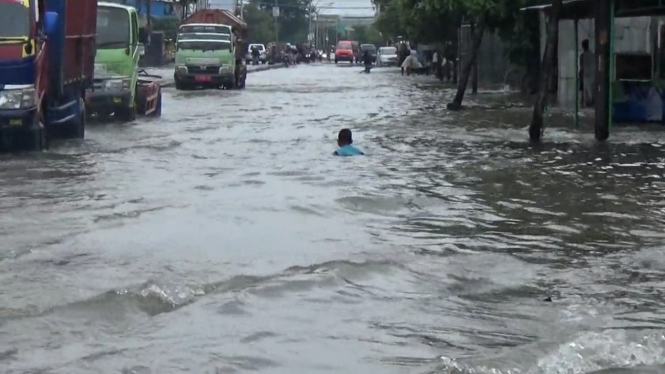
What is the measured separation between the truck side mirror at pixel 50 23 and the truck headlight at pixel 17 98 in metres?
1.33

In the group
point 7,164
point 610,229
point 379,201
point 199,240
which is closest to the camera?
point 199,240

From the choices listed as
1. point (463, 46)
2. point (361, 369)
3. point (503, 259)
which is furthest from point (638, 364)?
→ point (463, 46)

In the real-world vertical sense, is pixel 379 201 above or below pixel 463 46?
below

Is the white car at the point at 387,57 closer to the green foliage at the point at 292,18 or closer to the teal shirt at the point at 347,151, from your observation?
the green foliage at the point at 292,18

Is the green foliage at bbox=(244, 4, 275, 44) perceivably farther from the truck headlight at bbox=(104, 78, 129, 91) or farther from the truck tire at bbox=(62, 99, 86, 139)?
the truck tire at bbox=(62, 99, 86, 139)

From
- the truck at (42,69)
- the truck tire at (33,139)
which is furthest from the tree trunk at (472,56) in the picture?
the truck tire at (33,139)

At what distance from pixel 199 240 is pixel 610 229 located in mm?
3643

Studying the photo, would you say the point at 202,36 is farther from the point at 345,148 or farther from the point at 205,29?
the point at 345,148

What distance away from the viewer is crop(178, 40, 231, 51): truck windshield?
127ft

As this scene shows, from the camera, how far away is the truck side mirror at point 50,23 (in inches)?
684

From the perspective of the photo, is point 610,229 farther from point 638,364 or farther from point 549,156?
point 549,156

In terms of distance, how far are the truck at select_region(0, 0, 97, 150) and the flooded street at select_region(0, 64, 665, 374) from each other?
1.86 ft

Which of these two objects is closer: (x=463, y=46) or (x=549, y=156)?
(x=549, y=156)

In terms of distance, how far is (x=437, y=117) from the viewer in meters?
A: 25.8
